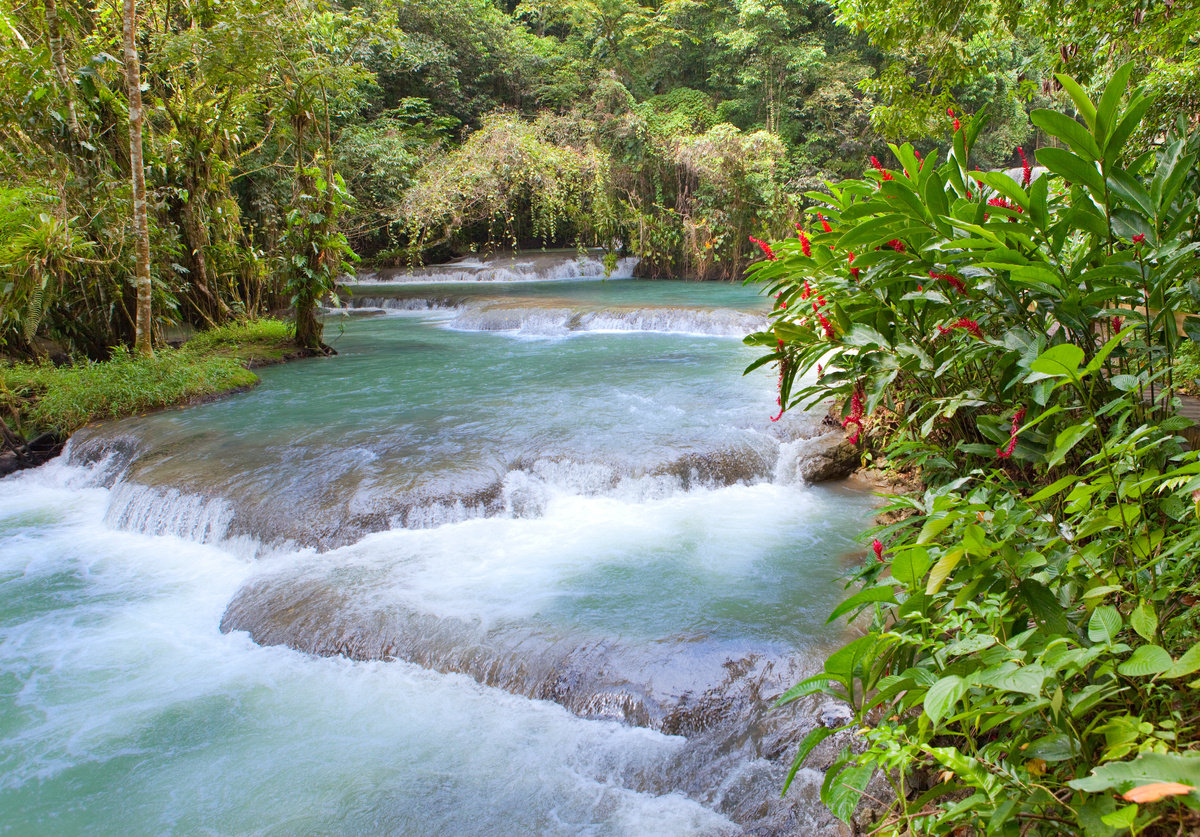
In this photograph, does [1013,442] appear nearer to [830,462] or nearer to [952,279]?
[952,279]

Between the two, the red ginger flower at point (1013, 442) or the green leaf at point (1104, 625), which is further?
the red ginger flower at point (1013, 442)

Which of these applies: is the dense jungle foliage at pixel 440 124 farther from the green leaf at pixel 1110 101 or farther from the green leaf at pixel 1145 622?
the green leaf at pixel 1145 622

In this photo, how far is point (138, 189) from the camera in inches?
336

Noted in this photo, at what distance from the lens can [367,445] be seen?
7.05m

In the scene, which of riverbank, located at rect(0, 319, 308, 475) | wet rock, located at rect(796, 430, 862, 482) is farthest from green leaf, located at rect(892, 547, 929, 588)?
riverbank, located at rect(0, 319, 308, 475)

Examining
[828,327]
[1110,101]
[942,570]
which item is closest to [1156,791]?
[942,570]

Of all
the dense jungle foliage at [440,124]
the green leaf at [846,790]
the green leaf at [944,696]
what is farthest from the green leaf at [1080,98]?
the dense jungle foliage at [440,124]

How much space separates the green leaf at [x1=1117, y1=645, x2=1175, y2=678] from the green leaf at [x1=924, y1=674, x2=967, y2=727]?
0.28 m

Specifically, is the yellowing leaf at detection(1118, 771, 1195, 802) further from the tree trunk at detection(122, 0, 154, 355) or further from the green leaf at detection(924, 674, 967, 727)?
the tree trunk at detection(122, 0, 154, 355)

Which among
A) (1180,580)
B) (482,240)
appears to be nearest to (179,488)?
(1180,580)

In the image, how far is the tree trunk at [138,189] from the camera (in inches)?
315

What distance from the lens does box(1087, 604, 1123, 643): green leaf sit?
142cm

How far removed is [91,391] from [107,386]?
0.55ft

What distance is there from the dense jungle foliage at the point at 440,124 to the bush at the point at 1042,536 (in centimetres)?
341
